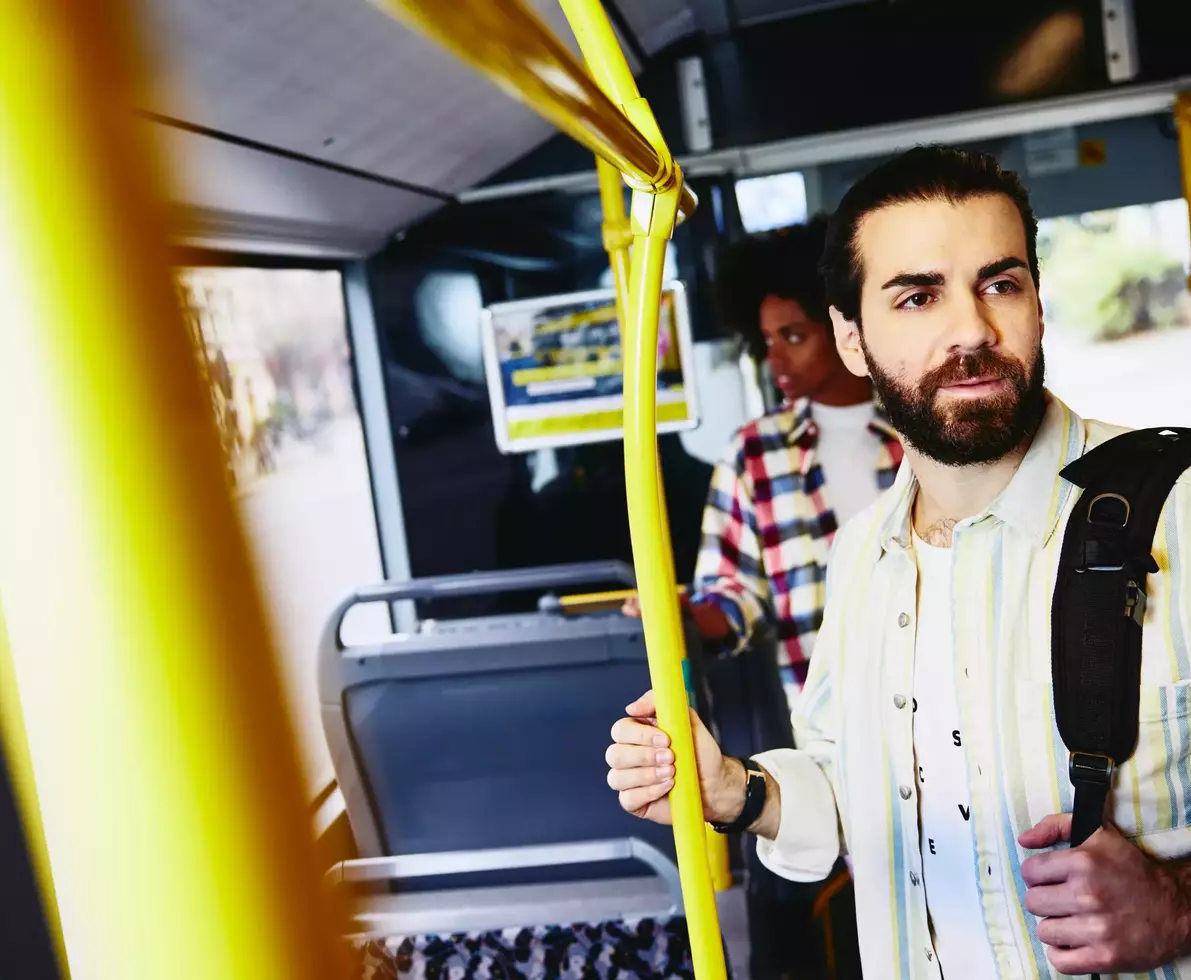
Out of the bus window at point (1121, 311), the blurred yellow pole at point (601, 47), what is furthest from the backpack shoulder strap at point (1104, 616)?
the bus window at point (1121, 311)

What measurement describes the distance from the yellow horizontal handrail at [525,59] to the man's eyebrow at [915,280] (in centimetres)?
52

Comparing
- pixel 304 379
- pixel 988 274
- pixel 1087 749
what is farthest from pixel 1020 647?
pixel 304 379

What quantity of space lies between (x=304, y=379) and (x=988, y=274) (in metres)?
1.66

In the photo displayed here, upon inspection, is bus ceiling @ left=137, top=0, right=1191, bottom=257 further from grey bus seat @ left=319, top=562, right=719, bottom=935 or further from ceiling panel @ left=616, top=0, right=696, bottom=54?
grey bus seat @ left=319, top=562, right=719, bottom=935

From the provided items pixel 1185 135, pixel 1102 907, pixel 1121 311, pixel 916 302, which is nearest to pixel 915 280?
pixel 916 302

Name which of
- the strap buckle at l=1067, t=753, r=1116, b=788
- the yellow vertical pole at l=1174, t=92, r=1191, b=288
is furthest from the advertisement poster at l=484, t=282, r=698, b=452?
the strap buckle at l=1067, t=753, r=1116, b=788

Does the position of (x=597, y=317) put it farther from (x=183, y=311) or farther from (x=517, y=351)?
(x=183, y=311)

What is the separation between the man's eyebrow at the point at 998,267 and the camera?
997 mm

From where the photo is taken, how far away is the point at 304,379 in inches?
87.4

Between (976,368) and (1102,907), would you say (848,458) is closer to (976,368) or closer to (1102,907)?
(976,368)

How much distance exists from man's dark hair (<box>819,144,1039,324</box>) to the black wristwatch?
539 mm

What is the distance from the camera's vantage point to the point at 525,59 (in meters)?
0.41

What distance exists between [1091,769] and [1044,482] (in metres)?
0.30

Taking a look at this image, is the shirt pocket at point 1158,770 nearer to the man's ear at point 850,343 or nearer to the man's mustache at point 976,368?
the man's mustache at point 976,368
